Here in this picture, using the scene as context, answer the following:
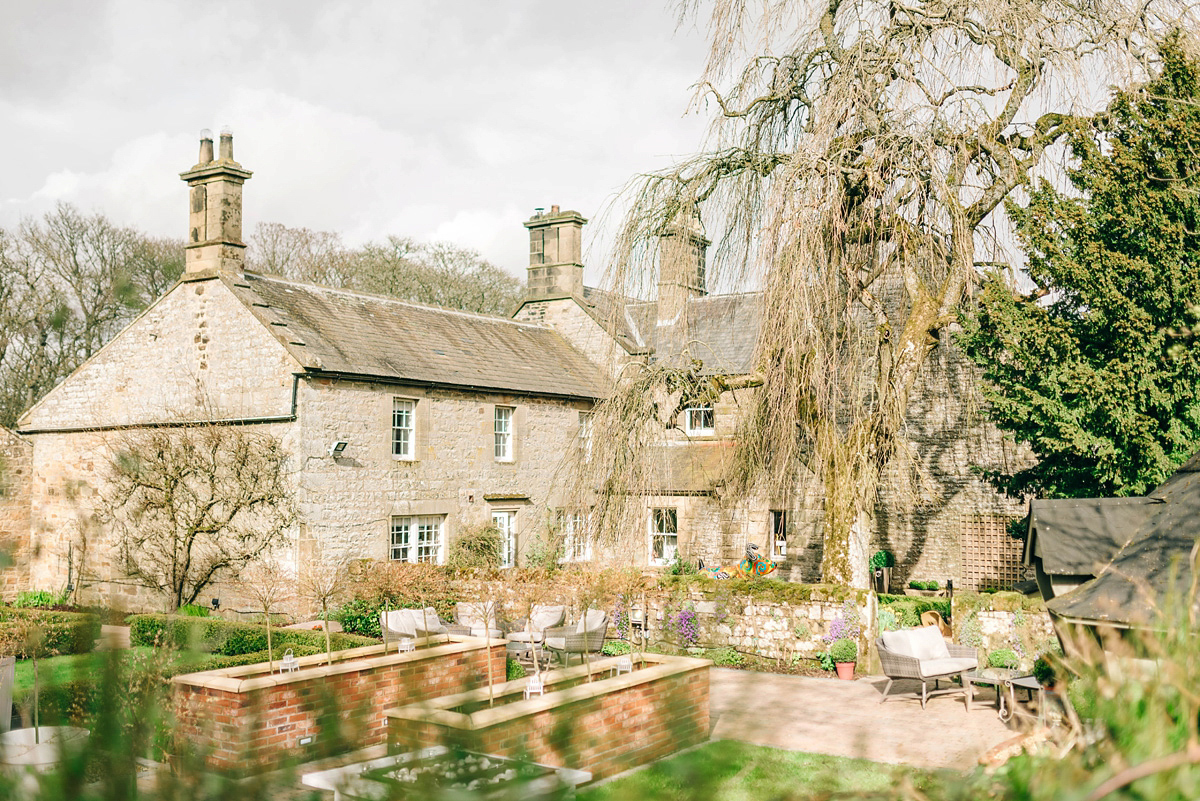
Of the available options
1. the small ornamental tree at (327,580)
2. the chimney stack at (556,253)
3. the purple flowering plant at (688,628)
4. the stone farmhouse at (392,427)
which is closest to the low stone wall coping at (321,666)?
the purple flowering plant at (688,628)

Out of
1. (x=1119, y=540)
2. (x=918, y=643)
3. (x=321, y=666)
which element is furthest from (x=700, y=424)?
(x=321, y=666)

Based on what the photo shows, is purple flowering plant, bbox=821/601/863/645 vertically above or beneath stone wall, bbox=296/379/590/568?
beneath

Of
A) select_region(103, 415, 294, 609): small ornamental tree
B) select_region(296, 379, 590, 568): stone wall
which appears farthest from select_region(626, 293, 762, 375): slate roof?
select_region(103, 415, 294, 609): small ornamental tree

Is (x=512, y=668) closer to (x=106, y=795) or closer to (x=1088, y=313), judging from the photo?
Answer: (x=1088, y=313)

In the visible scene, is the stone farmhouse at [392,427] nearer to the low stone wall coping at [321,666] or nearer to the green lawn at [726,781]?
the low stone wall coping at [321,666]

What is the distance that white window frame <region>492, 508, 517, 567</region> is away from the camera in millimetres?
23059

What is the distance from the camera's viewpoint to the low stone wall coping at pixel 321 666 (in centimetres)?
906

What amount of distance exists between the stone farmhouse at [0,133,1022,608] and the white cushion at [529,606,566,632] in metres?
2.68

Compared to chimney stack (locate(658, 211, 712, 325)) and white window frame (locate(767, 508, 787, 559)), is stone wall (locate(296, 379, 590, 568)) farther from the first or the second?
chimney stack (locate(658, 211, 712, 325))

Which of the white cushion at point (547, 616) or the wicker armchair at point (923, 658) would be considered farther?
the white cushion at point (547, 616)

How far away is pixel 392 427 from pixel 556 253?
351 inches

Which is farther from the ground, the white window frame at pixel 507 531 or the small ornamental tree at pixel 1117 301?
the small ornamental tree at pixel 1117 301

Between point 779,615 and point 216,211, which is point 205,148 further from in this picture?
point 779,615

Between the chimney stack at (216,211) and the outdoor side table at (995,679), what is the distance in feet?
51.8
